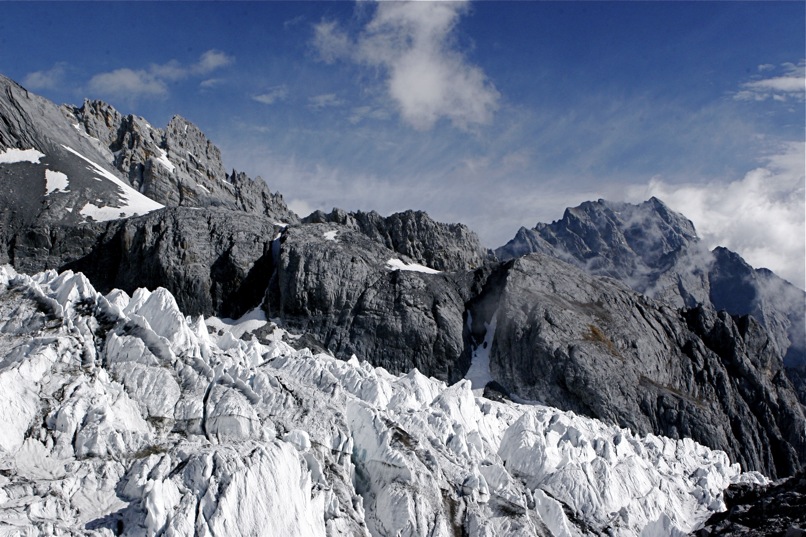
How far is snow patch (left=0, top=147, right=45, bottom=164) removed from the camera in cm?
15462

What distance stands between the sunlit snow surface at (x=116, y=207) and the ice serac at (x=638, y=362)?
2940 inches

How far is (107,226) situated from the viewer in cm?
14375

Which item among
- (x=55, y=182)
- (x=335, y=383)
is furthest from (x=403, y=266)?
(x=335, y=383)

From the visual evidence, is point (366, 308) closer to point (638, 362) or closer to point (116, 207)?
point (638, 362)

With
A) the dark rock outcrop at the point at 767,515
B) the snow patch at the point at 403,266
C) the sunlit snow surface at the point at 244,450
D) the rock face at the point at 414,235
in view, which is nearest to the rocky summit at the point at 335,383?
the sunlit snow surface at the point at 244,450

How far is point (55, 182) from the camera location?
503 ft

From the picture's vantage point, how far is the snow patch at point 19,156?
155m

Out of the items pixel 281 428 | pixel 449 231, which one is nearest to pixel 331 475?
pixel 281 428

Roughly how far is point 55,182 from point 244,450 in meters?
124

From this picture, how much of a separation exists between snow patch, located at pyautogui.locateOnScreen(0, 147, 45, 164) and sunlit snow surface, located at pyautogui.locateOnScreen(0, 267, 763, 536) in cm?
9056

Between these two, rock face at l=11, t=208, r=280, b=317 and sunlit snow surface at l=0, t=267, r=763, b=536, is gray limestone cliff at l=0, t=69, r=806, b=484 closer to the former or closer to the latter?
rock face at l=11, t=208, r=280, b=317

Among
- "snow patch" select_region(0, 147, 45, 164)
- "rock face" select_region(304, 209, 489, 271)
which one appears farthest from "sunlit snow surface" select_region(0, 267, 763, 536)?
"rock face" select_region(304, 209, 489, 271)

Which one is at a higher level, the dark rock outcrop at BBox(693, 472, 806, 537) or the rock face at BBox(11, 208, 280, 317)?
the rock face at BBox(11, 208, 280, 317)

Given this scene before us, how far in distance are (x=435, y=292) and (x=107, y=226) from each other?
66358 mm
